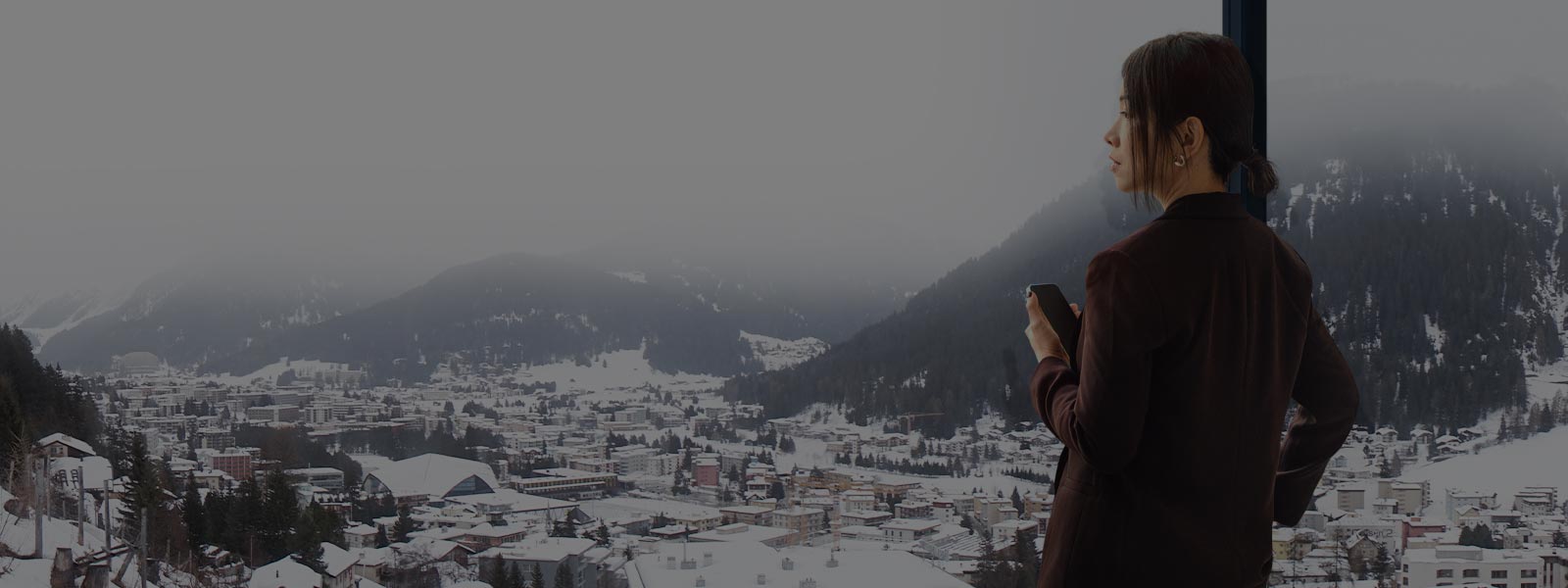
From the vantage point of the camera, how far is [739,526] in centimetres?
278

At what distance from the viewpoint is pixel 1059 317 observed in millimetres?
1275

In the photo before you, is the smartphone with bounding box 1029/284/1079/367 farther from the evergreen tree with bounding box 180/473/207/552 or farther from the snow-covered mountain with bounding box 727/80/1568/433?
the evergreen tree with bounding box 180/473/207/552

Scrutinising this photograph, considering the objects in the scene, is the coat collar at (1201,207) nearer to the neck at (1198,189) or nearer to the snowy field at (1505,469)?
the neck at (1198,189)

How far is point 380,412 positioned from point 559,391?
408 mm

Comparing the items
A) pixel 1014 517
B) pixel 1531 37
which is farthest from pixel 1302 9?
pixel 1014 517

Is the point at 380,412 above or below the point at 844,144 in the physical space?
below

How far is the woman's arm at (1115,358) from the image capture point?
1098 mm

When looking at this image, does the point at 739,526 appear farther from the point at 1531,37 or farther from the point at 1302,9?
the point at 1531,37

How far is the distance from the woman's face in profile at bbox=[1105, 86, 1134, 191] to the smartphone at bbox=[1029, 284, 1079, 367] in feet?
0.45

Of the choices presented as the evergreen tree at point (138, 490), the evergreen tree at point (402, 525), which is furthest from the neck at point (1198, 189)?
the evergreen tree at point (138, 490)

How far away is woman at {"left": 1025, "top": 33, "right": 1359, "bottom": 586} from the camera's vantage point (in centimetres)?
111

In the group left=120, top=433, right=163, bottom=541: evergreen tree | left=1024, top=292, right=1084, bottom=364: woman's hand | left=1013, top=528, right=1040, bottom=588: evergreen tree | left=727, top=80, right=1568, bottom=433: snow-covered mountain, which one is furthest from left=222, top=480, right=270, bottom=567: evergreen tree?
left=1024, top=292, right=1084, bottom=364: woman's hand

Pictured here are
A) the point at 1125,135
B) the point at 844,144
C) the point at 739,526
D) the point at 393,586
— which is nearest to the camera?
the point at 1125,135

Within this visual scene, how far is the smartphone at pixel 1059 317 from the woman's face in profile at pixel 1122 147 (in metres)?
0.14
